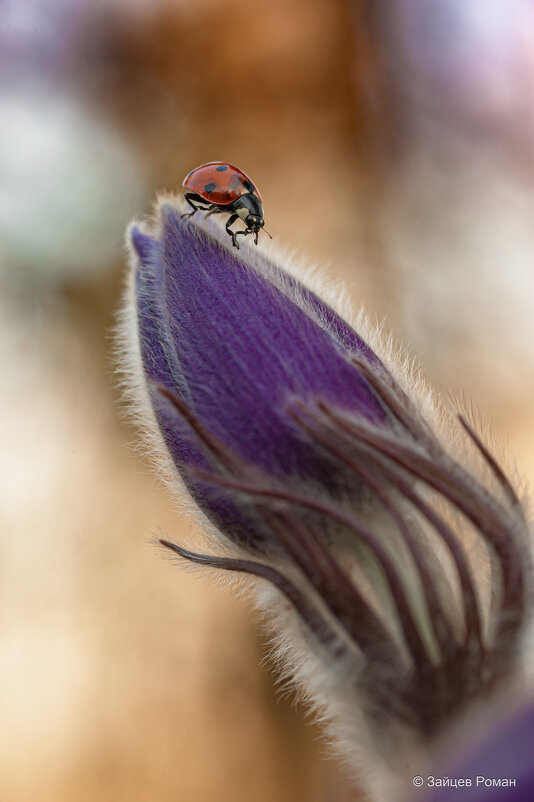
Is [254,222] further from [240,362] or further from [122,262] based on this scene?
[122,262]

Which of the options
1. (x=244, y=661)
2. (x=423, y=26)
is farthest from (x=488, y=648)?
(x=423, y=26)

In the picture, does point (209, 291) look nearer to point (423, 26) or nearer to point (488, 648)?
point (488, 648)

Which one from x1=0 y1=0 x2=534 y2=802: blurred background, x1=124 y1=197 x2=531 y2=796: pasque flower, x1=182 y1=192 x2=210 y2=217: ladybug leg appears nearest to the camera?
x1=124 y1=197 x2=531 y2=796: pasque flower

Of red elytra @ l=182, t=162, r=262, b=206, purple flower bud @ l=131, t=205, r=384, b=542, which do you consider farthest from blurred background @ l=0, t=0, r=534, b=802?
purple flower bud @ l=131, t=205, r=384, b=542

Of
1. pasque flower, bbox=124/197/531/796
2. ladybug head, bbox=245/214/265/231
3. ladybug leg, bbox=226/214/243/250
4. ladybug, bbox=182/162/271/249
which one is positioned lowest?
pasque flower, bbox=124/197/531/796

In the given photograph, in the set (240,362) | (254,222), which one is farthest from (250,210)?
(240,362)

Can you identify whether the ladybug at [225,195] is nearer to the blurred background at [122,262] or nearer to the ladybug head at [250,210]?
the ladybug head at [250,210]

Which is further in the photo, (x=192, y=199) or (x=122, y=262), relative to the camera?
(x=122, y=262)

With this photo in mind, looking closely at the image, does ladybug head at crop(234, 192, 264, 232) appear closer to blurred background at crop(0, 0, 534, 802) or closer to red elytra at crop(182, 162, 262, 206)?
red elytra at crop(182, 162, 262, 206)
